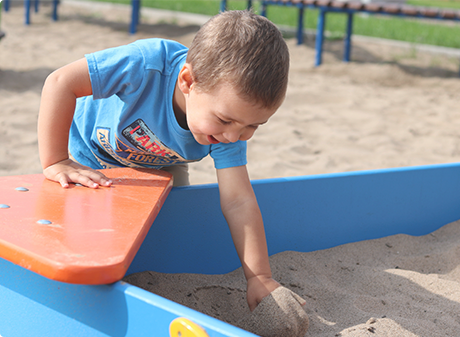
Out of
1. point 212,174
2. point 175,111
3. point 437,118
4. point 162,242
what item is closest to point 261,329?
point 162,242

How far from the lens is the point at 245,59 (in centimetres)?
99

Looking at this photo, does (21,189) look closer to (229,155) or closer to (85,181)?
(85,181)

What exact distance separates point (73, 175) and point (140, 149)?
0.27 metres

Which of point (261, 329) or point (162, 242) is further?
point (162, 242)

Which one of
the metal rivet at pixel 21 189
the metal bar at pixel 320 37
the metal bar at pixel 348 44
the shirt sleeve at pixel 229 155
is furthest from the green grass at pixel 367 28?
the metal rivet at pixel 21 189

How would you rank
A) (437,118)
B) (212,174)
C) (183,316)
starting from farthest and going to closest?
(437,118), (212,174), (183,316)

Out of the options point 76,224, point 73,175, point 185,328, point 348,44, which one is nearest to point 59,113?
point 73,175

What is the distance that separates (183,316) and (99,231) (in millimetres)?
229

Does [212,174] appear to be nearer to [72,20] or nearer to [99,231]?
[99,231]

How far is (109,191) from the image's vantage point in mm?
1100

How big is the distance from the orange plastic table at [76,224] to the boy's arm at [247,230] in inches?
6.1

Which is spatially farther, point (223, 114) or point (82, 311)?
point (223, 114)

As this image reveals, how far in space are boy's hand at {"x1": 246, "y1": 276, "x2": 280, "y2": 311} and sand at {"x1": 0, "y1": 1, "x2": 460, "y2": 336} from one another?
0.08 meters

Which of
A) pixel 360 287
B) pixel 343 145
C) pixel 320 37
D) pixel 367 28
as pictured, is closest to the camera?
pixel 360 287
